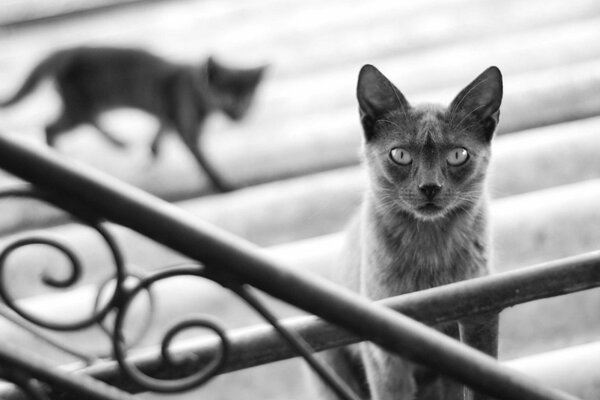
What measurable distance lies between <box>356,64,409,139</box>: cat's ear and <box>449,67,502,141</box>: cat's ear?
123mm

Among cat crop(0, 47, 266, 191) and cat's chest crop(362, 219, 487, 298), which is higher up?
cat crop(0, 47, 266, 191)

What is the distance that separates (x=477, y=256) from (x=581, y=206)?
753 millimetres

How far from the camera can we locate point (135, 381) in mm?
835

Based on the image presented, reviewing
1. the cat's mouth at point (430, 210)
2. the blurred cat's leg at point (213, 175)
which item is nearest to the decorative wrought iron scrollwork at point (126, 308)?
the cat's mouth at point (430, 210)

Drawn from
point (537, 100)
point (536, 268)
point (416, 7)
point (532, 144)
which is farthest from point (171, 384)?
point (416, 7)

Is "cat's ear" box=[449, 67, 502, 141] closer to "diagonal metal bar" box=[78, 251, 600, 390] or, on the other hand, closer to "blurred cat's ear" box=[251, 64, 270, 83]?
"diagonal metal bar" box=[78, 251, 600, 390]

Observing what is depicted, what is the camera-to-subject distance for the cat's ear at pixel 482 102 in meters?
1.41

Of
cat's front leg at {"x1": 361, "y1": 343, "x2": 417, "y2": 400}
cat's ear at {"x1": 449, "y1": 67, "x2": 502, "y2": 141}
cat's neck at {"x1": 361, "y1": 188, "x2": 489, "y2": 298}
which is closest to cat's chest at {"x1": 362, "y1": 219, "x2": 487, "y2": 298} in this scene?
cat's neck at {"x1": 361, "y1": 188, "x2": 489, "y2": 298}

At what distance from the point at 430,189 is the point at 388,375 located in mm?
417

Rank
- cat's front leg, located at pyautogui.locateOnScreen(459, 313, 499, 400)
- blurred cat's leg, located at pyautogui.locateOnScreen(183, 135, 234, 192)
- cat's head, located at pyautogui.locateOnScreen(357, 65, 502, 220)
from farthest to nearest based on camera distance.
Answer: blurred cat's leg, located at pyautogui.locateOnScreen(183, 135, 234, 192), cat's head, located at pyautogui.locateOnScreen(357, 65, 502, 220), cat's front leg, located at pyautogui.locateOnScreen(459, 313, 499, 400)

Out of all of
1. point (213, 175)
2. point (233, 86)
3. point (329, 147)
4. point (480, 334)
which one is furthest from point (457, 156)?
point (233, 86)

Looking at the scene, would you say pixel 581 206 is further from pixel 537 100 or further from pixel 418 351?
pixel 418 351

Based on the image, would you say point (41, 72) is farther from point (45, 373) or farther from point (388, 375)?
point (45, 373)

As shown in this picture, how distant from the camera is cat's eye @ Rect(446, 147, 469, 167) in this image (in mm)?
1425
